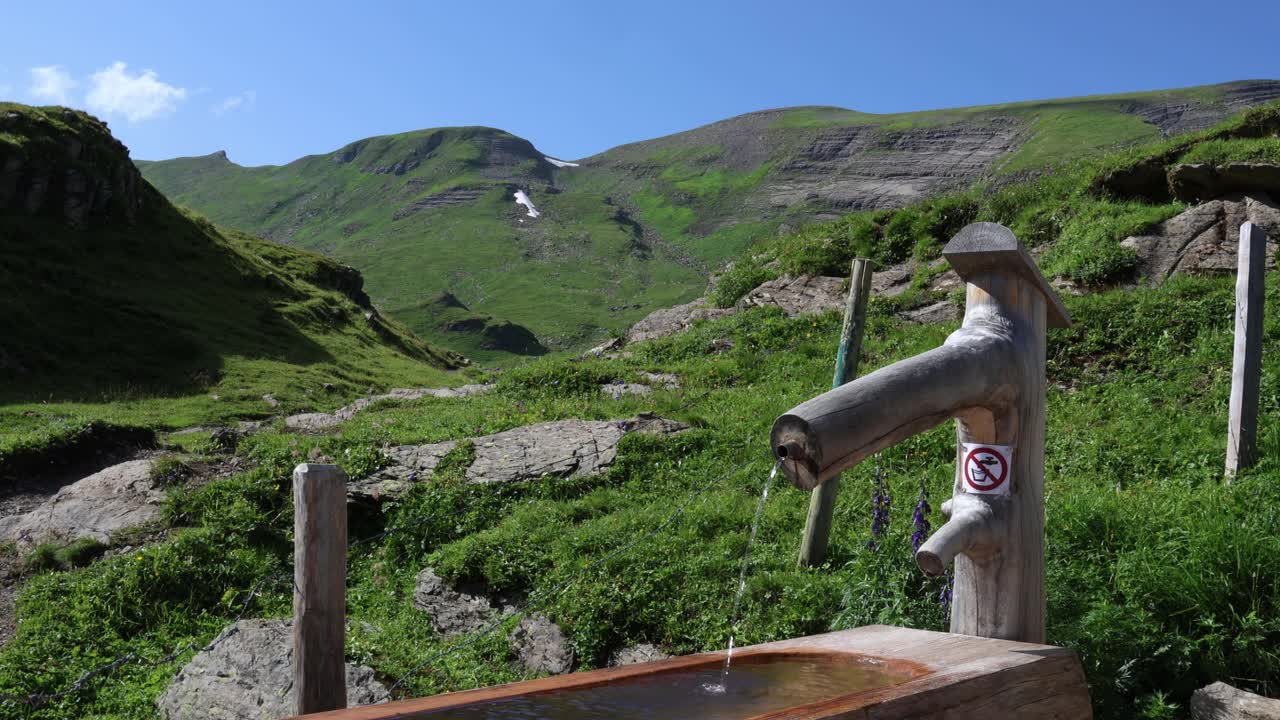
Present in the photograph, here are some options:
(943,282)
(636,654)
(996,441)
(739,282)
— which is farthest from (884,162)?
(996,441)

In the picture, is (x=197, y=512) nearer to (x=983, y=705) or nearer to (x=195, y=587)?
(x=195, y=587)

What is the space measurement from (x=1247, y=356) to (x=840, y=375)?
3.58m

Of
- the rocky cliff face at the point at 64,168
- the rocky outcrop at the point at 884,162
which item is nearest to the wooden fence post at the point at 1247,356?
the rocky cliff face at the point at 64,168

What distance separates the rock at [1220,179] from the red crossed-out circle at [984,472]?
14525 millimetres

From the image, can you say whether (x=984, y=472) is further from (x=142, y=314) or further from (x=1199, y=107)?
(x=1199, y=107)

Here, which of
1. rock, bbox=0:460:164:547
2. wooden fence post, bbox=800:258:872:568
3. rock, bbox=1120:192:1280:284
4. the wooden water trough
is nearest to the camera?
the wooden water trough

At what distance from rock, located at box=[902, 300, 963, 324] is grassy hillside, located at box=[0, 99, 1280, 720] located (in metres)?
1.18

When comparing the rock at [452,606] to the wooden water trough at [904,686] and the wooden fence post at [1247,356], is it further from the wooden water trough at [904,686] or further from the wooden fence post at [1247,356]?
the wooden fence post at [1247,356]

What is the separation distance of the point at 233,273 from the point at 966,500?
114 ft

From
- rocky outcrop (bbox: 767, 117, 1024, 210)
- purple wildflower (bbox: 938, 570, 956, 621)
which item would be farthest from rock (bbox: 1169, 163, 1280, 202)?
rocky outcrop (bbox: 767, 117, 1024, 210)

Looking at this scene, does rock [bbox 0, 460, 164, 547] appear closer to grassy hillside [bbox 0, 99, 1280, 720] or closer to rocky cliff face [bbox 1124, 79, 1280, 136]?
grassy hillside [bbox 0, 99, 1280, 720]

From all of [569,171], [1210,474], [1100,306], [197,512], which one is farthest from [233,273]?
[569,171]

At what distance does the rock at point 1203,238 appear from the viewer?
523 inches

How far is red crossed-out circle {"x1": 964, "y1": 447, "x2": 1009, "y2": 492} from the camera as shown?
3.20 m
